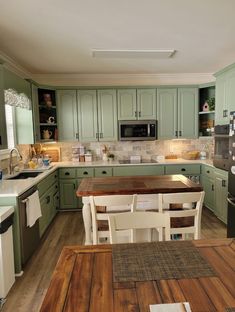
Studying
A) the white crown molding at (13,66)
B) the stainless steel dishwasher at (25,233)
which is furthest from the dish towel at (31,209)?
the white crown molding at (13,66)

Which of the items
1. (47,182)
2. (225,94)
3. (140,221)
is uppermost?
(225,94)

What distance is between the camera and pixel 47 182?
3.68 metres

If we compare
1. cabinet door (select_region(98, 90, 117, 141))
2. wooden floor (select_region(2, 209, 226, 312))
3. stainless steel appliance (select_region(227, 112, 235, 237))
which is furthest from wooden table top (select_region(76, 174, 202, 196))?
cabinet door (select_region(98, 90, 117, 141))

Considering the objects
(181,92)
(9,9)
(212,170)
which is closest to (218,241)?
(9,9)

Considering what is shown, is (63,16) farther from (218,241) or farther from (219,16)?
(218,241)

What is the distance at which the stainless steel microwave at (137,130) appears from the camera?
15.5 ft

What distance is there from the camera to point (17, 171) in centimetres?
376

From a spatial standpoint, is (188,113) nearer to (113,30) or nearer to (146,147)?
(146,147)

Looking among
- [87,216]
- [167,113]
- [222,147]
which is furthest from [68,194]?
[222,147]

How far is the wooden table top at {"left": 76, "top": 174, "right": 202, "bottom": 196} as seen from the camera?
2445mm

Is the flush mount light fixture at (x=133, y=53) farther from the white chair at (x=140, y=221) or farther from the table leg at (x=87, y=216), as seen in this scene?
the white chair at (x=140, y=221)

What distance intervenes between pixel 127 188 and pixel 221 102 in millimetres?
2273

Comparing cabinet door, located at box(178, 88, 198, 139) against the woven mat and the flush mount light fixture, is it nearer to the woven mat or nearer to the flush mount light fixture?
the flush mount light fixture

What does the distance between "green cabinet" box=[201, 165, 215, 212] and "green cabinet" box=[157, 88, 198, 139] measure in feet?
2.64
